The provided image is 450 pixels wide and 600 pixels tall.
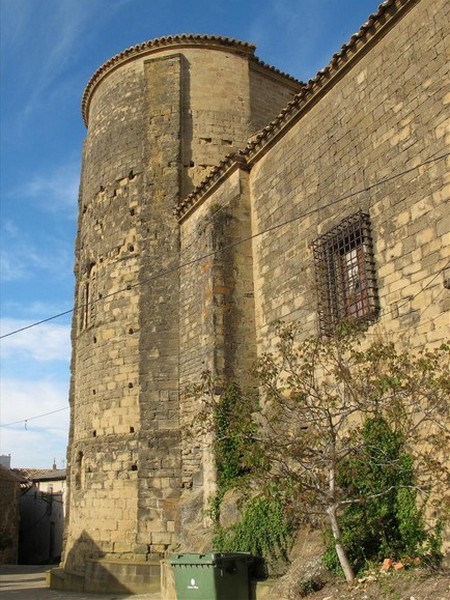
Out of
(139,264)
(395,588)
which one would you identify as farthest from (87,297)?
(395,588)

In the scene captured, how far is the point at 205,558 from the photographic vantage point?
26.0 feet

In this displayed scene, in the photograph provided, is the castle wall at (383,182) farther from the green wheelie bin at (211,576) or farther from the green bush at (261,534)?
the green wheelie bin at (211,576)

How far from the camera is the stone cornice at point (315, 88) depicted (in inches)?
347

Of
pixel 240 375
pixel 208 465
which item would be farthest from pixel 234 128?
pixel 208 465

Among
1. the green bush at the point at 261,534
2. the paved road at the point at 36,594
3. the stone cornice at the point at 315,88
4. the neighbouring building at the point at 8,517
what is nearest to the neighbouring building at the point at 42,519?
the neighbouring building at the point at 8,517

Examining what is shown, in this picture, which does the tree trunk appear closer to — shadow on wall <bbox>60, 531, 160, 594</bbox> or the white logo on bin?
the white logo on bin

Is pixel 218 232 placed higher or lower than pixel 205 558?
higher

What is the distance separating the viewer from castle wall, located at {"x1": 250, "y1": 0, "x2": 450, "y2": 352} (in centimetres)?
768

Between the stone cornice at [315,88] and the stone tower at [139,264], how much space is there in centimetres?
148

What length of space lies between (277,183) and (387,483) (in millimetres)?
5974

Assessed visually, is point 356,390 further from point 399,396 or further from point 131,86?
point 131,86

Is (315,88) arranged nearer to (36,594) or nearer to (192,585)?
(192,585)

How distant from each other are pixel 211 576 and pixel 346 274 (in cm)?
471

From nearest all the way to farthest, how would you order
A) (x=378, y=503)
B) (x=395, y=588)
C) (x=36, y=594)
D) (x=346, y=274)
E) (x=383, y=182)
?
(x=395, y=588) → (x=378, y=503) → (x=383, y=182) → (x=346, y=274) → (x=36, y=594)
